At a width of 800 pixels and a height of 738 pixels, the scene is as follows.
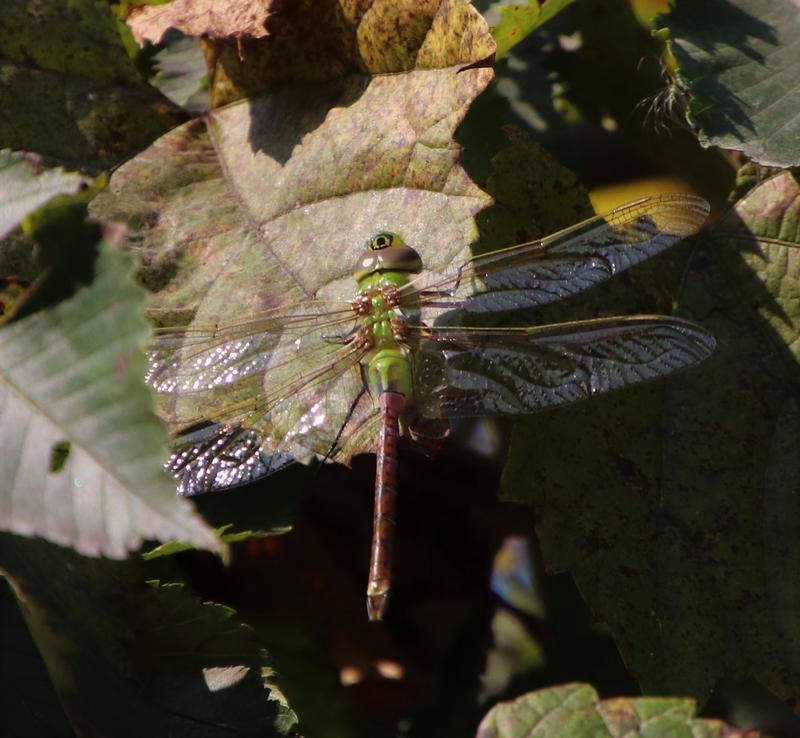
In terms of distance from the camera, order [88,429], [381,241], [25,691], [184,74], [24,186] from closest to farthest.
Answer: [88,429] < [24,186] < [25,691] < [381,241] < [184,74]

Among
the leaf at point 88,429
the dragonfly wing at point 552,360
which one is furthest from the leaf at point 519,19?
the leaf at point 88,429

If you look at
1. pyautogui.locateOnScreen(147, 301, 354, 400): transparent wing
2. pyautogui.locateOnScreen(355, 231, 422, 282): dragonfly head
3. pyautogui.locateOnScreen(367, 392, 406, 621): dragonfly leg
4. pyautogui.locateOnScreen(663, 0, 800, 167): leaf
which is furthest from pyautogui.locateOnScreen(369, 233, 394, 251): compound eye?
pyautogui.locateOnScreen(663, 0, 800, 167): leaf

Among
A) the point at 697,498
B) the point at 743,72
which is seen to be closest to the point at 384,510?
the point at 697,498

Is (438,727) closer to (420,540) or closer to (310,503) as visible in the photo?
(420,540)

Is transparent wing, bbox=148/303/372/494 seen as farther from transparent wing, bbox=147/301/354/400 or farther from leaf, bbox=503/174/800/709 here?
leaf, bbox=503/174/800/709

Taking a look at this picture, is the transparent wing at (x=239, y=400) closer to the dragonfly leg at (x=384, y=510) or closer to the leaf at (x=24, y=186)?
the dragonfly leg at (x=384, y=510)

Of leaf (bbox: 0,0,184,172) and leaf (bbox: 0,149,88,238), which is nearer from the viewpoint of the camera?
leaf (bbox: 0,149,88,238)

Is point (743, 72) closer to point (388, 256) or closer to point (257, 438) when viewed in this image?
point (388, 256)

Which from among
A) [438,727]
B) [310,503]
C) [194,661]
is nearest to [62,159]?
[310,503]
